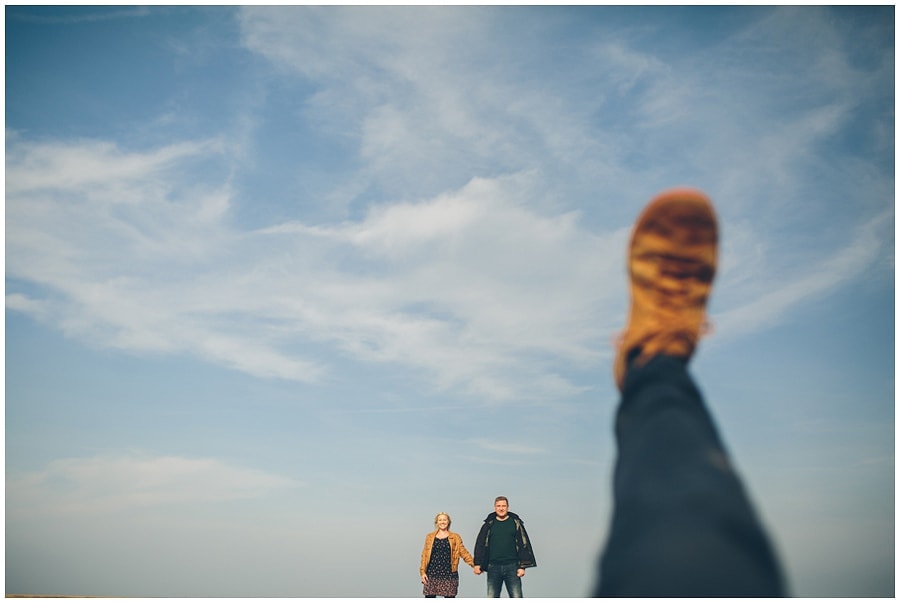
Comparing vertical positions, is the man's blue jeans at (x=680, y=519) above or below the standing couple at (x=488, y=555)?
below

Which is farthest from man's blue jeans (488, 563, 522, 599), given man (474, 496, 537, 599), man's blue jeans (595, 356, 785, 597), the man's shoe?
man's blue jeans (595, 356, 785, 597)

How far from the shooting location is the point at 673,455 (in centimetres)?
124

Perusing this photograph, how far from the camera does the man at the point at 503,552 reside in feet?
28.4

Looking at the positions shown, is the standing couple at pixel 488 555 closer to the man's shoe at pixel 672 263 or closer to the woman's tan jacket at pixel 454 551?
the woman's tan jacket at pixel 454 551

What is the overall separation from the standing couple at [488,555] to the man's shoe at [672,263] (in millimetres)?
7337

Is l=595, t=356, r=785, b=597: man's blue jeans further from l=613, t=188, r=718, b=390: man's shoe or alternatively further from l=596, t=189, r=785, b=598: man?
l=613, t=188, r=718, b=390: man's shoe

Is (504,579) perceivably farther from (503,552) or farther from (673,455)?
(673,455)

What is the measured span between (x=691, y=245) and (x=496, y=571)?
7543 mm

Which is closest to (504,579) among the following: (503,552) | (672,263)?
(503,552)

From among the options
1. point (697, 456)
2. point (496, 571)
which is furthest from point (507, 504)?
point (697, 456)

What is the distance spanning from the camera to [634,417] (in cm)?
147

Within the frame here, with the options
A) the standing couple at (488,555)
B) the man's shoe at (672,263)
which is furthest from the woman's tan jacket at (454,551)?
the man's shoe at (672,263)

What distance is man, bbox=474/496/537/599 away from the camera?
341 inches

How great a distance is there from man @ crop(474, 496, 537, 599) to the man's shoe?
7317 millimetres
